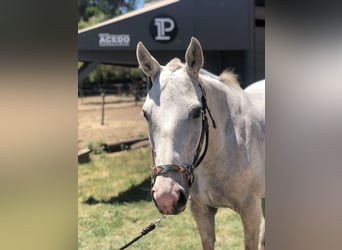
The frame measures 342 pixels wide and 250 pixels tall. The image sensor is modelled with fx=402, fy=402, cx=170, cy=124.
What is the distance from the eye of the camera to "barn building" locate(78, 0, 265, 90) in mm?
4223

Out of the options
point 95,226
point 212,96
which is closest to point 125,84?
point 95,226

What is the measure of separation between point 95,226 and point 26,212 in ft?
6.62

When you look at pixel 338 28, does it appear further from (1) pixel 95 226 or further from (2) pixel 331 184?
(1) pixel 95 226

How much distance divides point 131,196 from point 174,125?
2555 mm

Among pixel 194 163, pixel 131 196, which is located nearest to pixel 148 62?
pixel 194 163

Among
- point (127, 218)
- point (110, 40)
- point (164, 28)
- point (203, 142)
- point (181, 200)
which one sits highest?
point (164, 28)

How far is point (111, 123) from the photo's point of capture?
7449mm

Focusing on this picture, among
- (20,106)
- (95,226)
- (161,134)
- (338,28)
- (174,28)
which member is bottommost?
(95,226)

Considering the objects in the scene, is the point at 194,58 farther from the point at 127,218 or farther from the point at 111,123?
the point at 111,123

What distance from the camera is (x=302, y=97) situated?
134cm

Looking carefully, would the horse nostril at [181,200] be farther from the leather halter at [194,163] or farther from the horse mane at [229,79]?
the horse mane at [229,79]

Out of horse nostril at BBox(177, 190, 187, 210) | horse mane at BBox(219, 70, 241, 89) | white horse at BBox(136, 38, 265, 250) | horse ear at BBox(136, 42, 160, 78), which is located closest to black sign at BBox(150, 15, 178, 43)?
white horse at BBox(136, 38, 265, 250)

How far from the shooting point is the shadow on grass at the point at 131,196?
3768 millimetres

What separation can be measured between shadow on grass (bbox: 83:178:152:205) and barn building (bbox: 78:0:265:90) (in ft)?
4.44
